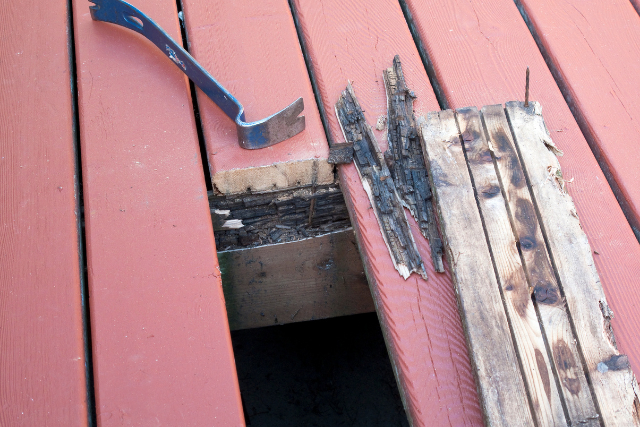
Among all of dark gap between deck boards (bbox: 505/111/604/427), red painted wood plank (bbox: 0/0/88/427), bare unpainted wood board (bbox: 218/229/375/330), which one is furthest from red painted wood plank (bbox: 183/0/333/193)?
dark gap between deck boards (bbox: 505/111/604/427)

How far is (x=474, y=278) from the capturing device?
124 cm

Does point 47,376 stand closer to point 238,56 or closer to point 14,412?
point 14,412

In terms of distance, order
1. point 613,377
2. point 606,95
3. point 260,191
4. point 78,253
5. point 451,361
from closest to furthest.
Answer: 1. point 613,377
2. point 451,361
3. point 78,253
4. point 260,191
5. point 606,95

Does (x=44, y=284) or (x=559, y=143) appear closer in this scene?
(x=44, y=284)

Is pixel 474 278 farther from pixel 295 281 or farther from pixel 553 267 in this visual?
pixel 295 281

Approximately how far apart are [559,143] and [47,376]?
159cm

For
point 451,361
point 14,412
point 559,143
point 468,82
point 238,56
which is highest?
point 238,56

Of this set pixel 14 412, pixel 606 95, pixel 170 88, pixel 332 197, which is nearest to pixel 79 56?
pixel 170 88

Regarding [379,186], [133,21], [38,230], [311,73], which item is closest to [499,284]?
[379,186]

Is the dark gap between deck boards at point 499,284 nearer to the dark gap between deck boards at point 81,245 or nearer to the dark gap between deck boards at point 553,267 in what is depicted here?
the dark gap between deck boards at point 553,267

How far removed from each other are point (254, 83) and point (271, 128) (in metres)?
0.25

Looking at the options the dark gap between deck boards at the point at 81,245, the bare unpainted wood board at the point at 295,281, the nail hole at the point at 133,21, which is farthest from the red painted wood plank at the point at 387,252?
the dark gap between deck boards at the point at 81,245

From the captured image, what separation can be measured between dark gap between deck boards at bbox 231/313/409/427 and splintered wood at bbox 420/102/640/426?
144 centimetres

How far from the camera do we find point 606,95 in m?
1.70
